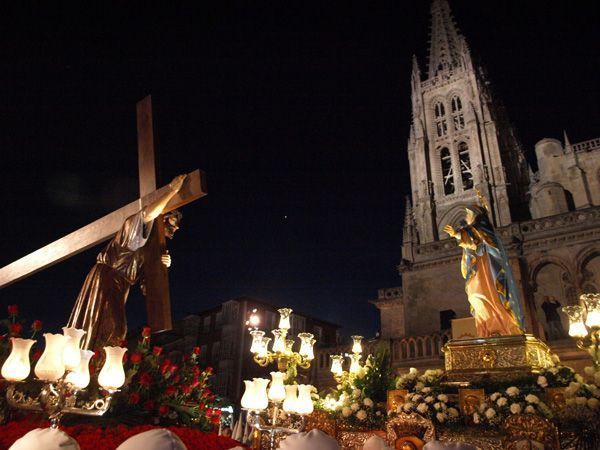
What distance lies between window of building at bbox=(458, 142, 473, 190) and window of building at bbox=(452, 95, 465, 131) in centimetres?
168

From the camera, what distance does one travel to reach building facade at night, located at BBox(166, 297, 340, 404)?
24797 millimetres

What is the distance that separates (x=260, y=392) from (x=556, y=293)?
16381 mm

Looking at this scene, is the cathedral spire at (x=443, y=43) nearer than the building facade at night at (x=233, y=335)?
No

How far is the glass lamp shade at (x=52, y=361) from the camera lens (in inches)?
118

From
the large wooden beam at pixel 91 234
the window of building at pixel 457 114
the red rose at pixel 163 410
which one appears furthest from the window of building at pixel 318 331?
the red rose at pixel 163 410

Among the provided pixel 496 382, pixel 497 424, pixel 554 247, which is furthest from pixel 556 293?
pixel 497 424

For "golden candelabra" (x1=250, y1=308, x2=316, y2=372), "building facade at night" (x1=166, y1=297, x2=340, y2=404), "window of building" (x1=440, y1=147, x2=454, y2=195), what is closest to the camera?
"golden candelabra" (x1=250, y1=308, x2=316, y2=372)

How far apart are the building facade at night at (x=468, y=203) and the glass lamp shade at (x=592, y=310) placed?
6.85m

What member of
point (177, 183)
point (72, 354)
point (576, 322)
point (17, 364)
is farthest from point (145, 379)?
point (576, 322)

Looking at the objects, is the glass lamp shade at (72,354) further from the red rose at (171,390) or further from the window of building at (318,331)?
the window of building at (318,331)

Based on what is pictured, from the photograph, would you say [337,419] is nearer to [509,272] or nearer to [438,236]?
[509,272]

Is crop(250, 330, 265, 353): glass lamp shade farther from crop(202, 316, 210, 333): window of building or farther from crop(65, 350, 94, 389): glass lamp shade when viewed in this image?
crop(202, 316, 210, 333): window of building

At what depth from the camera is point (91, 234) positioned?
6059 mm

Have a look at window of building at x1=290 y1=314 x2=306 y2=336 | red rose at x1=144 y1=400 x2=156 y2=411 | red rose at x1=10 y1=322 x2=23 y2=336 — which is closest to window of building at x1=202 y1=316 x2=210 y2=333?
window of building at x1=290 y1=314 x2=306 y2=336
